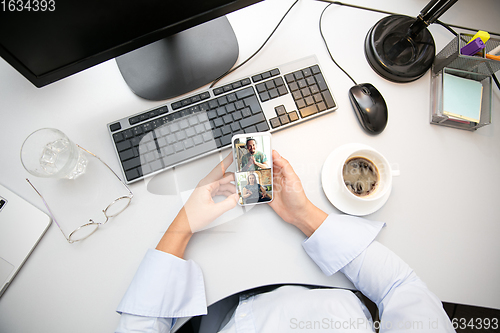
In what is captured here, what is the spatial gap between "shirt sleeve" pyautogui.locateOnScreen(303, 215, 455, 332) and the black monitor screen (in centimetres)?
46

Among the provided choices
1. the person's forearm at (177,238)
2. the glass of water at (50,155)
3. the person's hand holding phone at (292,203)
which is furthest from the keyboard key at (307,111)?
the glass of water at (50,155)

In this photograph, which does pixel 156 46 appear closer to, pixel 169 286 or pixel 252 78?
pixel 252 78

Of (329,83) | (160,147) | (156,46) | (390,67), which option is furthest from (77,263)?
(390,67)

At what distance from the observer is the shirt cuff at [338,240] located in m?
0.53

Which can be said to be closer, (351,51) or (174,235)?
(174,235)

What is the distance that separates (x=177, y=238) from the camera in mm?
528

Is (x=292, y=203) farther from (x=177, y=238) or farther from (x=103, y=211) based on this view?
(x=103, y=211)

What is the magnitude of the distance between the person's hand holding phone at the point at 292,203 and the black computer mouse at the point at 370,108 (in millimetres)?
194

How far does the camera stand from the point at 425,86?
2.12 ft

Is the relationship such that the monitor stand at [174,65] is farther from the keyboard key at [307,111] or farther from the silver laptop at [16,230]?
the silver laptop at [16,230]

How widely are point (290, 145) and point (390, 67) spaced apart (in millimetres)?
294

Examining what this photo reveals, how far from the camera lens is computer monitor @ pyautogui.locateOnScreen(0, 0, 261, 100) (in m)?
0.40

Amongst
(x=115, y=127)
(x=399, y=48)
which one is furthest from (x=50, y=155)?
(x=399, y=48)

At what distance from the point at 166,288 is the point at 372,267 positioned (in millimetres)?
392
